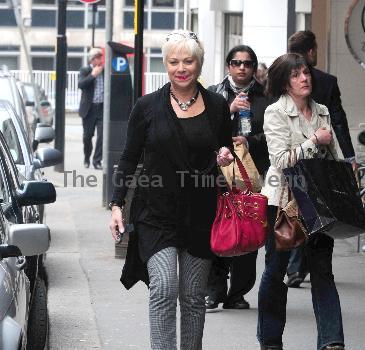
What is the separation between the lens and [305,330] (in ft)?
29.5

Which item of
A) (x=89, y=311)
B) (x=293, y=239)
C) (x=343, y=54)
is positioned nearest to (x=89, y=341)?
(x=89, y=311)

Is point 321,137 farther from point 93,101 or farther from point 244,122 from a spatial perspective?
point 93,101

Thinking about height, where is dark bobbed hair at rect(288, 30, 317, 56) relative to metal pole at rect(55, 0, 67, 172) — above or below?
above

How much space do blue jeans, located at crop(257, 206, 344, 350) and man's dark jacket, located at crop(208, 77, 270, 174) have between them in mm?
1499

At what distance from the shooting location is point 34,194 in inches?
316

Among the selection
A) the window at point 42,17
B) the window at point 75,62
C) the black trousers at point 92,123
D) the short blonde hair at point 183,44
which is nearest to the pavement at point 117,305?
the short blonde hair at point 183,44

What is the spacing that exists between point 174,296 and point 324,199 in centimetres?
126

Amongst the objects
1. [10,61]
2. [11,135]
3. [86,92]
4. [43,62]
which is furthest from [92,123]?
[43,62]

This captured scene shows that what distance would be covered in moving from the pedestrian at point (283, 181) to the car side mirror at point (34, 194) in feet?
4.24

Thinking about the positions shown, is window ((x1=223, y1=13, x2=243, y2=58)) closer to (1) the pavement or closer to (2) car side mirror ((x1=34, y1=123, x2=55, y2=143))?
(1) the pavement

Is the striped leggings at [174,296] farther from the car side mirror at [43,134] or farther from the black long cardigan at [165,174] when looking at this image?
the car side mirror at [43,134]

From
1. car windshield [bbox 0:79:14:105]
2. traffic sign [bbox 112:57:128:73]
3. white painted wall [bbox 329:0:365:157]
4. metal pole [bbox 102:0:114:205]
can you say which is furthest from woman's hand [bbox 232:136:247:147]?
traffic sign [bbox 112:57:128:73]

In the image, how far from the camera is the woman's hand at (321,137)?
761cm

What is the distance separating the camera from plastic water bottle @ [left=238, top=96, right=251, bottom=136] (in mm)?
9180
